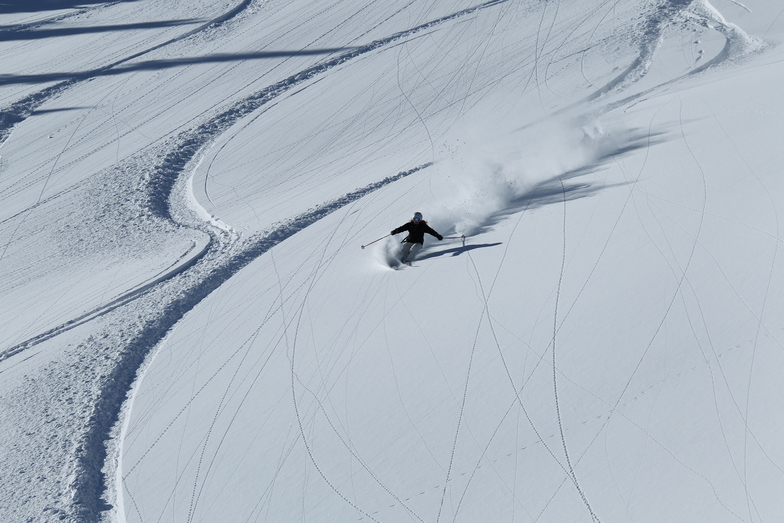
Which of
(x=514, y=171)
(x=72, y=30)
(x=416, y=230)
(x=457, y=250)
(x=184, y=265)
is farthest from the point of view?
(x=72, y=30)

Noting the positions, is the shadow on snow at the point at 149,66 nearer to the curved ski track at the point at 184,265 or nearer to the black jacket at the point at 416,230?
the curved ski track at the point at 184,265

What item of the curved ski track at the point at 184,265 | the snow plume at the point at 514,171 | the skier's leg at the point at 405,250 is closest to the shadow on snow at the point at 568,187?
the snow plume at the point at 514,171

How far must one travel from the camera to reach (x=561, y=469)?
8242mm

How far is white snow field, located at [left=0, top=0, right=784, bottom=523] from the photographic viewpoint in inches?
340

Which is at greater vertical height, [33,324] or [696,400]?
[33,324]

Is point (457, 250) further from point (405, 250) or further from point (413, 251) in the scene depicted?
point (405, 250)

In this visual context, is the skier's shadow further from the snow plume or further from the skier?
the snow plume

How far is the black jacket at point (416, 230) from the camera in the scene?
13023mm

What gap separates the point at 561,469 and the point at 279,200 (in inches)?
458

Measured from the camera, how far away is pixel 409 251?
1326 centimetres

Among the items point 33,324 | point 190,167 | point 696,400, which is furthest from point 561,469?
point 190,167

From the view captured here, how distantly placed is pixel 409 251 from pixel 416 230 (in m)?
0.44

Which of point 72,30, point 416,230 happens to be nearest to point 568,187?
point 416,230

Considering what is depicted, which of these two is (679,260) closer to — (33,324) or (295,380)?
(295,380)
